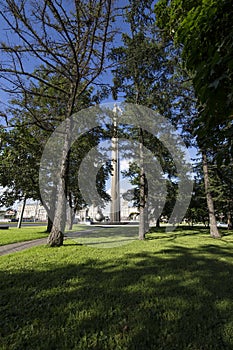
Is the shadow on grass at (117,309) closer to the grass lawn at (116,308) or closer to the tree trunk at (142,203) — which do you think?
the grass lawn at (116,308)

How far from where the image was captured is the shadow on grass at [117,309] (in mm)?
2000

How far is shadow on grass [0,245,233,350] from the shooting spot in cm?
200

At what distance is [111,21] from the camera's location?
743 cm

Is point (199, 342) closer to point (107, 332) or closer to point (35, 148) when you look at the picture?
point (107, 332)

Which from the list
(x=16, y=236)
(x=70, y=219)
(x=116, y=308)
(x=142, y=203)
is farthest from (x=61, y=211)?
(x=70, y=219)

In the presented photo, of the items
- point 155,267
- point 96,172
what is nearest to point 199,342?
point 155,267

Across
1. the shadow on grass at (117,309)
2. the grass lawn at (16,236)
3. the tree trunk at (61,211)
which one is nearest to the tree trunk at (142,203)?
the tree trunk at (61,211)

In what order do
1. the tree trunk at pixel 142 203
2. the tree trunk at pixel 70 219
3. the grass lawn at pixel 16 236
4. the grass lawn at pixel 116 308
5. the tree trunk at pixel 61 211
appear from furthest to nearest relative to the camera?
the tree trunk at pixel 70 219 < the tree trunk at pixel 142 203 < the grass lawn at pixel 16 236 < the tree trunk at pixel 61 211 < the grass lawn at pixel 116 308

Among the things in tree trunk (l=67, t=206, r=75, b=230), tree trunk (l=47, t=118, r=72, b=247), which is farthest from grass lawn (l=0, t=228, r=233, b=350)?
tree trunk (l=67, t=206, r=75, b=230)

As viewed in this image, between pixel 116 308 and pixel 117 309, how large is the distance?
0.12 feet

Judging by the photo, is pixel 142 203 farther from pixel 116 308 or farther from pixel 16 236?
pixel 116 308

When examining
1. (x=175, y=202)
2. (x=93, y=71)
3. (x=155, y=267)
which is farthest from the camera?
(x=175, y=202)

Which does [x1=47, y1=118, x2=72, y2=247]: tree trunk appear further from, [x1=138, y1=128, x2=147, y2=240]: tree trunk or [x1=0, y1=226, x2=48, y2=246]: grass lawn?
[x1=138, y1=128, x2=147, y2=240]: tree trunk

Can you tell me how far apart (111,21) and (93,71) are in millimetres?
2301
